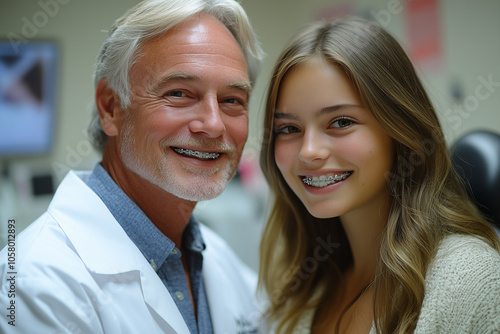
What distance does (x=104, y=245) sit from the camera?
1.13m

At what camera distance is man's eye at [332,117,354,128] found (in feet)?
3.66

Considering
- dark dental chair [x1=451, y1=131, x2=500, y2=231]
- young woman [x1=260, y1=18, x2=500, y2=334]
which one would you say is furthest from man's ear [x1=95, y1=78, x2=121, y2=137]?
dark dental chair [x1=451, y1=131, x2=500, y2=231]

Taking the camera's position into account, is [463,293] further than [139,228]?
No

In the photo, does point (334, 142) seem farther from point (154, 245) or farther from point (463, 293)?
point (154, 245)

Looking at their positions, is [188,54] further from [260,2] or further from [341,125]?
[260,2]

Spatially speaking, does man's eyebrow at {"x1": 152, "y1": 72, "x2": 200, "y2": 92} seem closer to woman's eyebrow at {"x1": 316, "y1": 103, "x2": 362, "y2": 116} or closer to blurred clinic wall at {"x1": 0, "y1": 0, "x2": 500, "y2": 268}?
woman's eyebrow at {"x1": 316, "y1": 103, "x2": 362, "y2": 116}

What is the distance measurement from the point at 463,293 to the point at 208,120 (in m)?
0.75

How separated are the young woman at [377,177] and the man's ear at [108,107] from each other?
46cm

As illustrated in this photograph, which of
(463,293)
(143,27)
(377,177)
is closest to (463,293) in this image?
(463,293)

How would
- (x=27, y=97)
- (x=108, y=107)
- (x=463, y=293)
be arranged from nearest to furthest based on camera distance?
(x=463, y=293)
(x=108, y=107)
(x=27, y=97)

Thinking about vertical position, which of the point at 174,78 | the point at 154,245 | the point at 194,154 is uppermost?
the point at 174,78

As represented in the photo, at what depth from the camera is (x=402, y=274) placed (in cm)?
103

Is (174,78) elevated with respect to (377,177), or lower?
elevated

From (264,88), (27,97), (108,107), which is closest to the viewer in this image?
(108,107)
